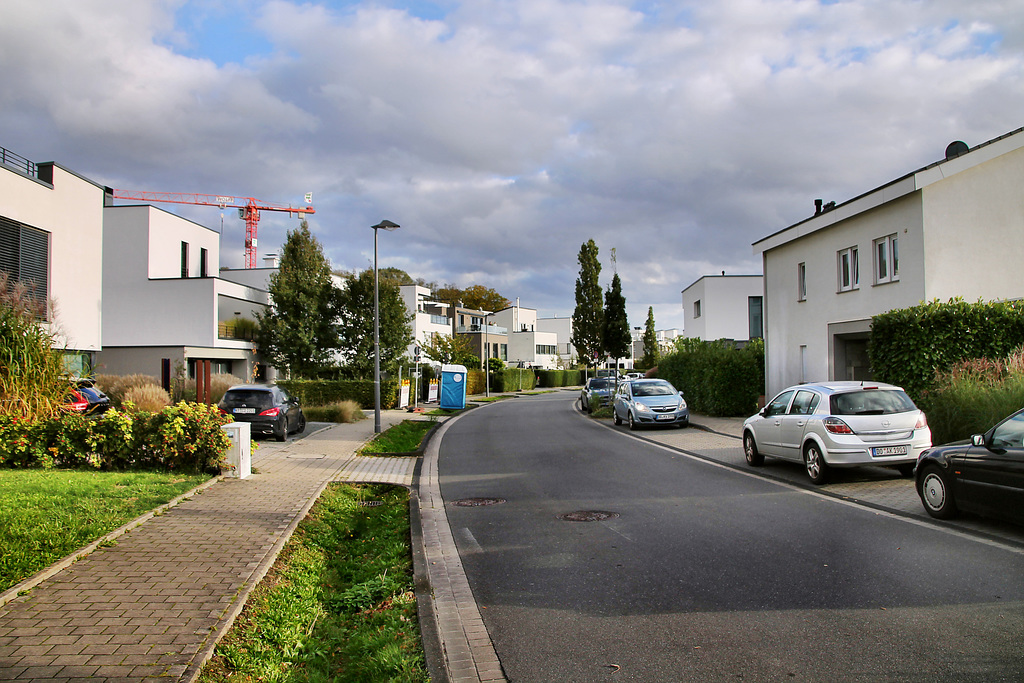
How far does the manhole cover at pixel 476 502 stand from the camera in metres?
10.2

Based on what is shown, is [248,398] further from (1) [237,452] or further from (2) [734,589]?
(2) [734,589]

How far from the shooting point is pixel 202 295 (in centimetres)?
3944

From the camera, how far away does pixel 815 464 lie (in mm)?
11047

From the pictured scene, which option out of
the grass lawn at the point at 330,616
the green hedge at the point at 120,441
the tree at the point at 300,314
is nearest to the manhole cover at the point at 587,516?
the grass lawn at the point at 330,616

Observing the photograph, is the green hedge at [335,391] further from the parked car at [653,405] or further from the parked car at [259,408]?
the parked car at [653,405]

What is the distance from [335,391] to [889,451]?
98.7 ft

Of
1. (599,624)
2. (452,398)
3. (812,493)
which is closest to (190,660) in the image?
(599,624)

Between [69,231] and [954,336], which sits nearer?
[954,336]

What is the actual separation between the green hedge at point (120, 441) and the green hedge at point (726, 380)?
697 inches

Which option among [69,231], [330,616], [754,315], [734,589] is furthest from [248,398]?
[754,315]

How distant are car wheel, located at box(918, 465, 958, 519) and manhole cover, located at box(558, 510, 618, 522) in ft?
12.0

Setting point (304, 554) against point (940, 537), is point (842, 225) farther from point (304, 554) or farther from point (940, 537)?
point (304, 554)

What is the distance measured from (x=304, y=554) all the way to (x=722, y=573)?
4.07m

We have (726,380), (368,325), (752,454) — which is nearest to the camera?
(752,454)
